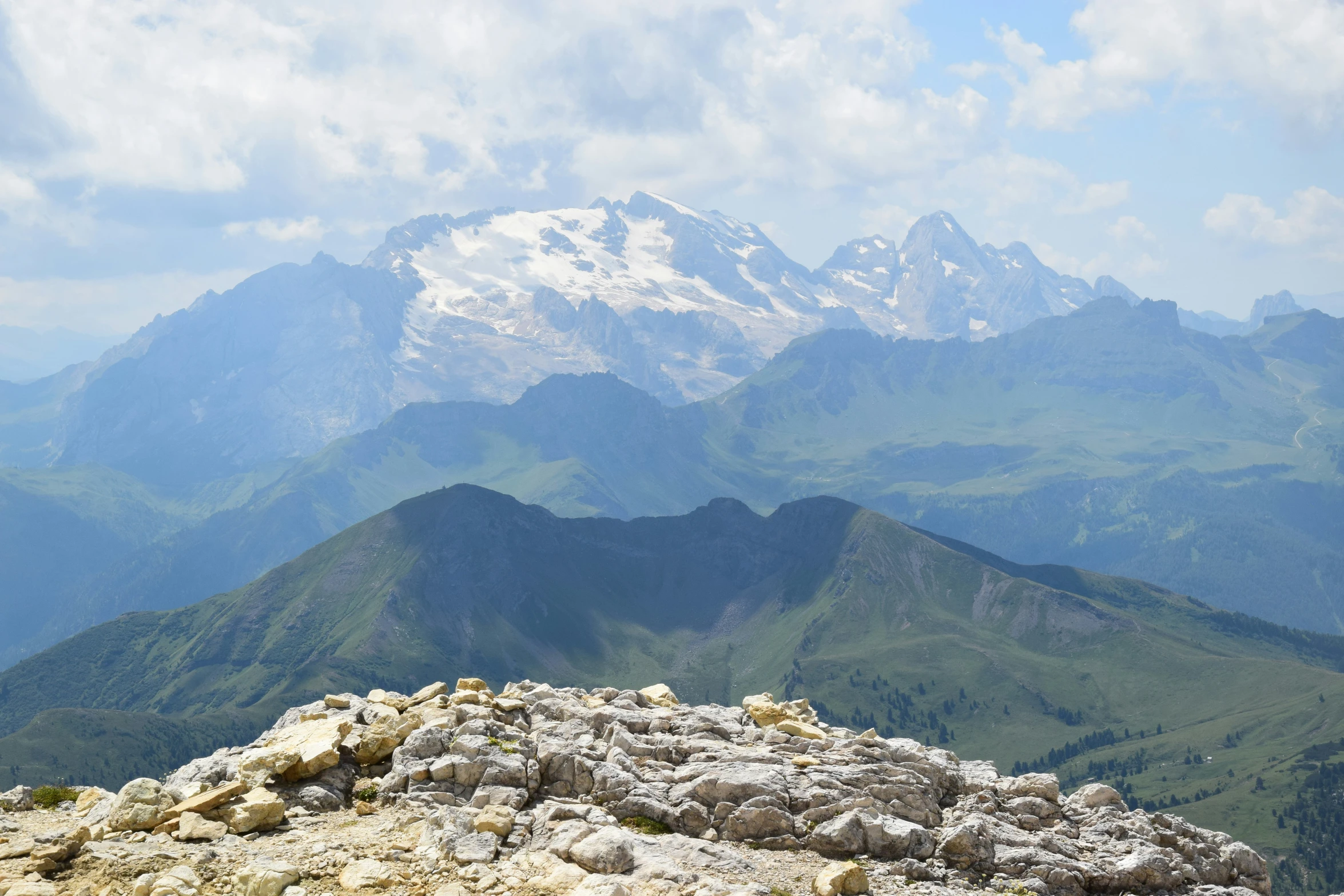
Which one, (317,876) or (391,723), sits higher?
(391,723)

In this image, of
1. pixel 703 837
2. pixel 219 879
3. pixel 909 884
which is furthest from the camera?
pixel 703 837

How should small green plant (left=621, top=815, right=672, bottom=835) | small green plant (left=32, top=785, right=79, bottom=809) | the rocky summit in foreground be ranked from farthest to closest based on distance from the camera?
small green plant (left=32, top=785, right=79, bottom=809), small green plant (left=621, top=815, right=672, bottom=835), the rocky summit in foreground

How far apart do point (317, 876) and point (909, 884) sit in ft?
67.2

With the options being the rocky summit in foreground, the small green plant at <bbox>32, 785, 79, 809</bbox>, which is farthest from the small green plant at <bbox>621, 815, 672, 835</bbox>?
the small green plant at <bbox>32, 785, 79, 809</bbox>

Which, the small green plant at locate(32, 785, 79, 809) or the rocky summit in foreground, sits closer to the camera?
the rocky summit in foreground

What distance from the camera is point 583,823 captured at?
37094 mm

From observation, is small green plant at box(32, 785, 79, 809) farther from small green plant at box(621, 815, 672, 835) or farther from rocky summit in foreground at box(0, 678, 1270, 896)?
small green plant at box(621, 815, 672, 835)

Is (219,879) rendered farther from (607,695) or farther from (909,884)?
(607,695)

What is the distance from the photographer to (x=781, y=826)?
39719mm

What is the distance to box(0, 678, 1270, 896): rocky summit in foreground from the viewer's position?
33.9 m

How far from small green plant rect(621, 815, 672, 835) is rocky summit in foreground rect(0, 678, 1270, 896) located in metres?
0.19

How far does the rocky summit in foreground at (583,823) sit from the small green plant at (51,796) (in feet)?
3.05

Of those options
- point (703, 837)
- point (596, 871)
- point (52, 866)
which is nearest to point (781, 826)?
point (703, 837)

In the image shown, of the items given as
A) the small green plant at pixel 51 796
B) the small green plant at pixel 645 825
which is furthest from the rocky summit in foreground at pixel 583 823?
the small green plant at pixel 51 796
